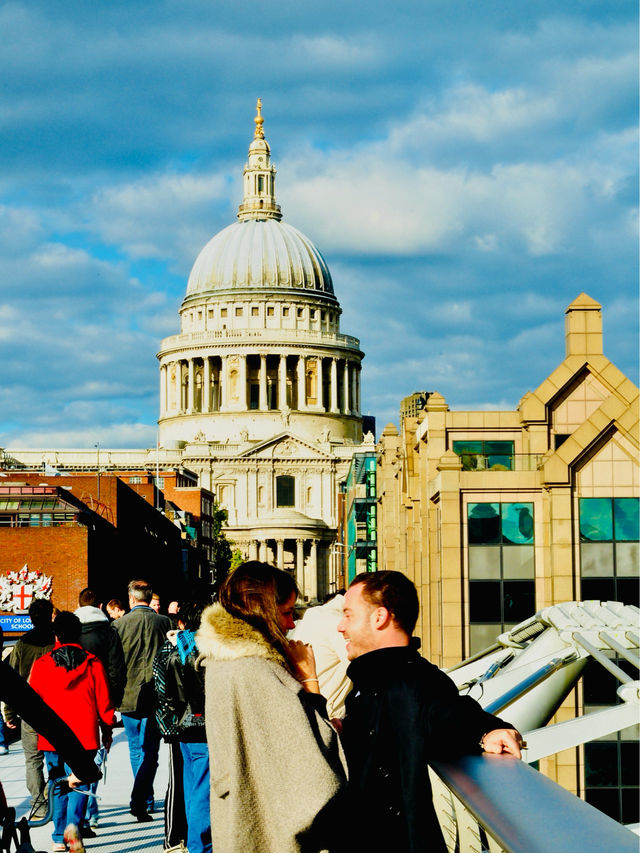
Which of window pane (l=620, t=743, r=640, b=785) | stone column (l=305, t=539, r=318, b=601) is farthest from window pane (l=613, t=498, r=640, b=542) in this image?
stone column (l=305, t=539, r=318, b=601)

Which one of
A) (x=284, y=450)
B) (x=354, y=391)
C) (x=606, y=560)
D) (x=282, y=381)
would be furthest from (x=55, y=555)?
(x=354, y=391)

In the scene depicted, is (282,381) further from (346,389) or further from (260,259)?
(260,259)

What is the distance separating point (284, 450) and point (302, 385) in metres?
13.5

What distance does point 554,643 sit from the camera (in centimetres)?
1504

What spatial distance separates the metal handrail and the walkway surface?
19.8 feet

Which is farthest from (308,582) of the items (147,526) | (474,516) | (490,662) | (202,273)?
(490,662)

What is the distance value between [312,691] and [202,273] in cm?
16803

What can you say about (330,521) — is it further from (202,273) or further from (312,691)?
(312,691)

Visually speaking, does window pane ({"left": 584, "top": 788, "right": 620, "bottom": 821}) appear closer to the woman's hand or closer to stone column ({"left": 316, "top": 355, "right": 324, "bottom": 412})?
the woman's hand

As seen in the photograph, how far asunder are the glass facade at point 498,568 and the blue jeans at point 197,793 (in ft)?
85.1

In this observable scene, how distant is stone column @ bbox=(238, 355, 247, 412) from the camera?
162375 millimetres

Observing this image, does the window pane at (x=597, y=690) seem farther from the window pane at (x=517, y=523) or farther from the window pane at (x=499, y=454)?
the window pane at (x=499, y=454)

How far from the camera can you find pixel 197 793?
30.7ft

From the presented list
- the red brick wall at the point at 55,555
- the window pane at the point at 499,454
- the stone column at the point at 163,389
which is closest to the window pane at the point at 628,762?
the window pane at the point at 499,454
